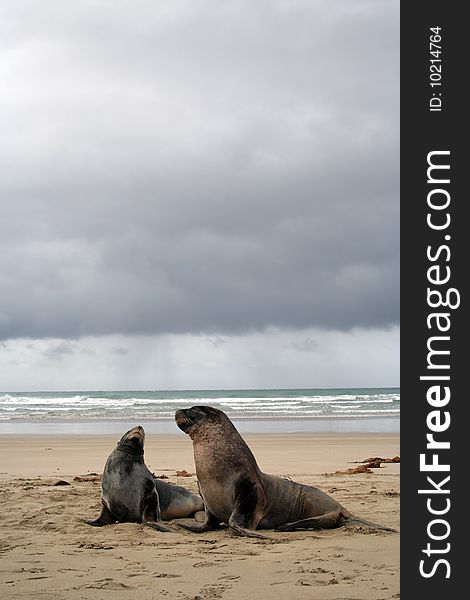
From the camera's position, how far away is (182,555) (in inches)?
265

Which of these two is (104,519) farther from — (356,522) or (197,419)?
(356,522)

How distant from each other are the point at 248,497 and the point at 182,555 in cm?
144

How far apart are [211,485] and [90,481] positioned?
15.6ft

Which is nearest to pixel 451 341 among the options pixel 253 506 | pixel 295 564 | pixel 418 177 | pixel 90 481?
pixel 418 177

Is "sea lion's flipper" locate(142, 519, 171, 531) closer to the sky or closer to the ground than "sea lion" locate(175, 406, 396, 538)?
closer to the ground

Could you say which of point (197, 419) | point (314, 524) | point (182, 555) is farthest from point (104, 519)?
point (314, 524)

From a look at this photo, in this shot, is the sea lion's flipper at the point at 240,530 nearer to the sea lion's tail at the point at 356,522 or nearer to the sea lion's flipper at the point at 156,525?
the sea lion's flipper at the point at 156,525

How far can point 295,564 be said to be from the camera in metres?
6.22

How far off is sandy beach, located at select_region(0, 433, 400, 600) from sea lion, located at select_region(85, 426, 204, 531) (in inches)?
9.3

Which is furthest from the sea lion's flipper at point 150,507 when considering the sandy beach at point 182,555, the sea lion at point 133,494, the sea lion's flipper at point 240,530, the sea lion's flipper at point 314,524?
the sea lion's flipper at point 314,524

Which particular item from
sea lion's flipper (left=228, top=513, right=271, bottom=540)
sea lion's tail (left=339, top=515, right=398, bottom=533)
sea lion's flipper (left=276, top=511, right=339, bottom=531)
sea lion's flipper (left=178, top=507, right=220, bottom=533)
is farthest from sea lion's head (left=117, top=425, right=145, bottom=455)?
sea lion's tail (left=339, top=515, right=398, bottom=533)

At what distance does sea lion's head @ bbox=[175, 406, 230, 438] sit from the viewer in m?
8.59

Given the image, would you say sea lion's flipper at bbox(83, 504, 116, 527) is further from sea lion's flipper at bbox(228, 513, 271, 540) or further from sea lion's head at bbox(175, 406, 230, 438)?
sea lion's flipper at bbox(228, 513, 271, 540)

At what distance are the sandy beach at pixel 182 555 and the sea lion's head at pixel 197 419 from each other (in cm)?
107
